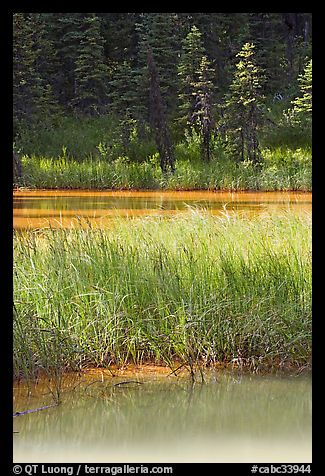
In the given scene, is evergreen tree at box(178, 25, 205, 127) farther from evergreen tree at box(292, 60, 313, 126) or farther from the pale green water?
the pale green water

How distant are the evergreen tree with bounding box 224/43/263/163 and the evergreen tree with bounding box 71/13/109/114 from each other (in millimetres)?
5833

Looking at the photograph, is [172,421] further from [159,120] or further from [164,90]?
[164,90]

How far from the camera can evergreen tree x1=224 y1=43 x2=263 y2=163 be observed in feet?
86.0

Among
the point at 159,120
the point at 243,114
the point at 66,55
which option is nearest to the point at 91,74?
the point at 66,55

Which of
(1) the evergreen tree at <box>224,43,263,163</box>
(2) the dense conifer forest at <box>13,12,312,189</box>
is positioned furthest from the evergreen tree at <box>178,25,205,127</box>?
(1) the evergreen tree at <box>224,43,263,163</box>

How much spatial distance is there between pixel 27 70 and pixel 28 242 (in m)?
24.5

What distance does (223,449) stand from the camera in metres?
4.53

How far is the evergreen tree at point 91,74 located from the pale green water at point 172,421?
1063 inches

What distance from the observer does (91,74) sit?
109 ft

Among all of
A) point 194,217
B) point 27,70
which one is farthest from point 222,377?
point 27,70

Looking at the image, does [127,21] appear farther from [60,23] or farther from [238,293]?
[238,293]

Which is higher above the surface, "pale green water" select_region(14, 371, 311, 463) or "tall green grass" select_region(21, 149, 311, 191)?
"tall green grass" select_region(21, 149, 311, 191)
